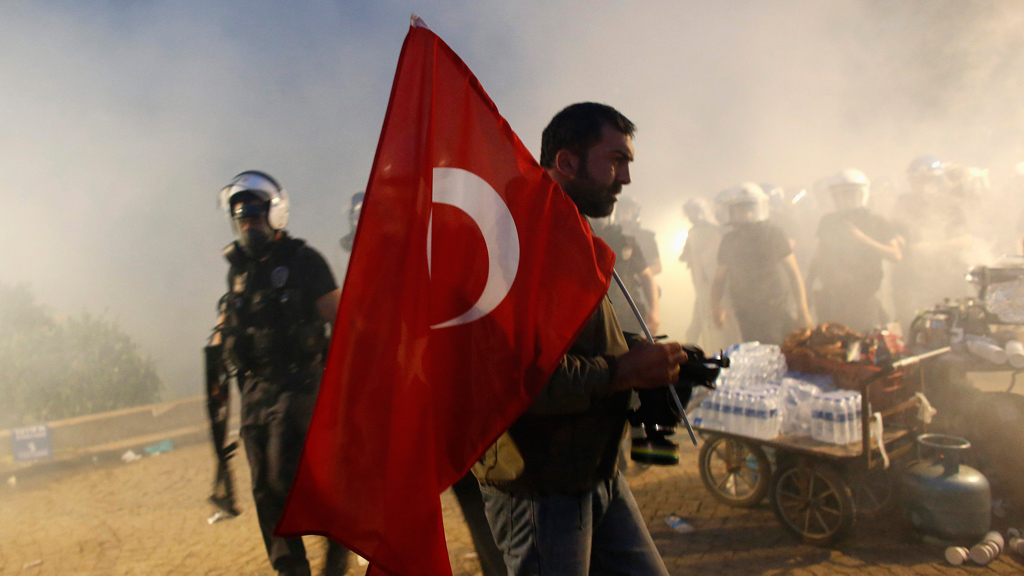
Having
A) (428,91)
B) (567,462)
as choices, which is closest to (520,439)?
(567,462)

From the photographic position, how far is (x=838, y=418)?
309 cm

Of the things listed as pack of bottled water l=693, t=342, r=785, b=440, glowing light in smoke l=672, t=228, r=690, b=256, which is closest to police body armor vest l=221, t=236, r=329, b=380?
pack of bottled water l=693, t=342, r=785, b=440

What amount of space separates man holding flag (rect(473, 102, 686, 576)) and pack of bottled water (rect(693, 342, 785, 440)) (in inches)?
74.0

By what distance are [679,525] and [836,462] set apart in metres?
1.03

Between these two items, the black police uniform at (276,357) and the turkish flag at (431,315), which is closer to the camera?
the turkish flag at (431,315)

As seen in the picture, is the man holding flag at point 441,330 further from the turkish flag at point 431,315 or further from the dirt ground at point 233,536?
the dirt ground at point 233,536

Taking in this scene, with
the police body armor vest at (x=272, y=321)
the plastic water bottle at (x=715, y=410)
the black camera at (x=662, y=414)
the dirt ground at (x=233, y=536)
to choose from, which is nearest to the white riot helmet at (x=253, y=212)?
the police body armor vest at (x=272, y=321)

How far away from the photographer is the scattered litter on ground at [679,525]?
3.58m

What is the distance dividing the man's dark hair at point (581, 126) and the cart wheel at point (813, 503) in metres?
2.53

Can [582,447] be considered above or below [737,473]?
above

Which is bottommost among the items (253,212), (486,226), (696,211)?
(486,226)

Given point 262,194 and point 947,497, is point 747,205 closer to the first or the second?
point 947,497

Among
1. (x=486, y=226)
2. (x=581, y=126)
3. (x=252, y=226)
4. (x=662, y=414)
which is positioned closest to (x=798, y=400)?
(x=662, y=414)

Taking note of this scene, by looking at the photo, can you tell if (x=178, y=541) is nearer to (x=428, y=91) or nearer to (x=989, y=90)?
(x=428, y=91)
